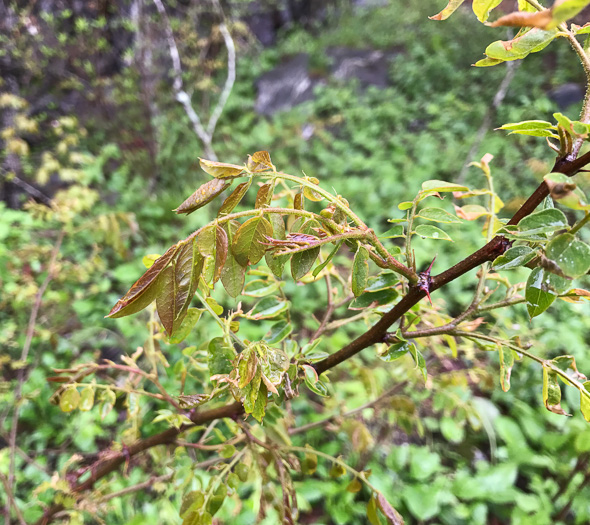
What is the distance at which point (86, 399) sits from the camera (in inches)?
23.1

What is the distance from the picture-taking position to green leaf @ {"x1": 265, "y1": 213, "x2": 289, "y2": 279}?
0.35 meters

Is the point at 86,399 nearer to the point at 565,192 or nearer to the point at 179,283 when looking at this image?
the point at 179,283

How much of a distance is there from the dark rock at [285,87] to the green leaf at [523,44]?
515 centimetres

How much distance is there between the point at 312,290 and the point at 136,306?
2139 millimetres

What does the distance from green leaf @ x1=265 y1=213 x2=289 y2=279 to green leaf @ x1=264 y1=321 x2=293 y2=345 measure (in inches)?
8.3

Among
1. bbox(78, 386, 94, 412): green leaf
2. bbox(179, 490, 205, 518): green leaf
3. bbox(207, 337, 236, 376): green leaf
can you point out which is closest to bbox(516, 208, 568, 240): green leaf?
bbox(207, 337, 236, 376): green leaf

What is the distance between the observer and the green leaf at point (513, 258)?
310 millimetres

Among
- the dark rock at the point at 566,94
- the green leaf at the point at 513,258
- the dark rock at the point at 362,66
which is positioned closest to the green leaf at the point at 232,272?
the green leaf at the point at 513,258

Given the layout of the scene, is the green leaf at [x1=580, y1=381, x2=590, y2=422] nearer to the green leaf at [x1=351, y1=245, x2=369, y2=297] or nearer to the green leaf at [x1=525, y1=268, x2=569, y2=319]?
the green leaf at [x1=525, y1=268, x2=569, y2=319]

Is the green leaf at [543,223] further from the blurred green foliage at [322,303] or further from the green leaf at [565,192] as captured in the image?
the blurred green foliage at [322,303]

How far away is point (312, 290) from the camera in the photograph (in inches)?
95.8

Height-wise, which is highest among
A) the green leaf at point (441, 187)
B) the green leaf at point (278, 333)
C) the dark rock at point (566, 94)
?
the green leaf at point (441, 187)

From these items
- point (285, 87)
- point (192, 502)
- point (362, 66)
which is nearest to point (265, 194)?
point (192, 502)

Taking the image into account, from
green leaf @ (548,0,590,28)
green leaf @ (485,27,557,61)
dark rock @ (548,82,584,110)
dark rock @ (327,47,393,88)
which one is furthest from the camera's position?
dark rock @ (327,47,393,88)
